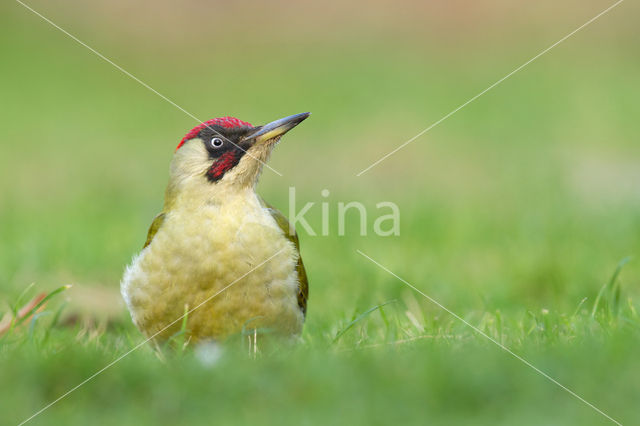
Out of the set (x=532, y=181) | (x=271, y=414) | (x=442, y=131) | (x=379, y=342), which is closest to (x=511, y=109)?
(x=442, y=131)

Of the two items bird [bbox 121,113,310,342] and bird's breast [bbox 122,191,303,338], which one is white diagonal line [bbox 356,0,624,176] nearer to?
bird [bbox 121,113,310,342]

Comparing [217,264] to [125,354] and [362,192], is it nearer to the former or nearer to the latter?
[125,354]

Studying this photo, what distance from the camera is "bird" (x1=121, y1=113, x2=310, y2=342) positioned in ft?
12.4

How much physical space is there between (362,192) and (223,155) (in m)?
4.82

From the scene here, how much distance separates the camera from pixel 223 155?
13.8 feet

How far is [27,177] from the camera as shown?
396 inches

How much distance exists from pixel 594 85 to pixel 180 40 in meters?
8.99

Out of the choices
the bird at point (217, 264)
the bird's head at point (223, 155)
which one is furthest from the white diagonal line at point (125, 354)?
the bird's head at point (223, 155)

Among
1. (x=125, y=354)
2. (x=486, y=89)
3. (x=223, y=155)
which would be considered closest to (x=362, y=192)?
(x=223, y=155)

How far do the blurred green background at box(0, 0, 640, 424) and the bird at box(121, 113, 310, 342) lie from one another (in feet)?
0.76

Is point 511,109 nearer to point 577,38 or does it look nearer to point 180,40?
point 577,38

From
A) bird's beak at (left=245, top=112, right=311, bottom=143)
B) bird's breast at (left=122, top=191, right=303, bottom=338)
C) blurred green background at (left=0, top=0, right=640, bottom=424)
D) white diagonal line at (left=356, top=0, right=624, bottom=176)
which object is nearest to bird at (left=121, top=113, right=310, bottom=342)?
bird's breast at (left=122, top=191, right=303, bottom=338)

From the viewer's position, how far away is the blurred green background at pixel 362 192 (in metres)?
2.93

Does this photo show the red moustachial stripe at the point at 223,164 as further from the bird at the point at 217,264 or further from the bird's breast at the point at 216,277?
the bird's breast at the point at 216,277
